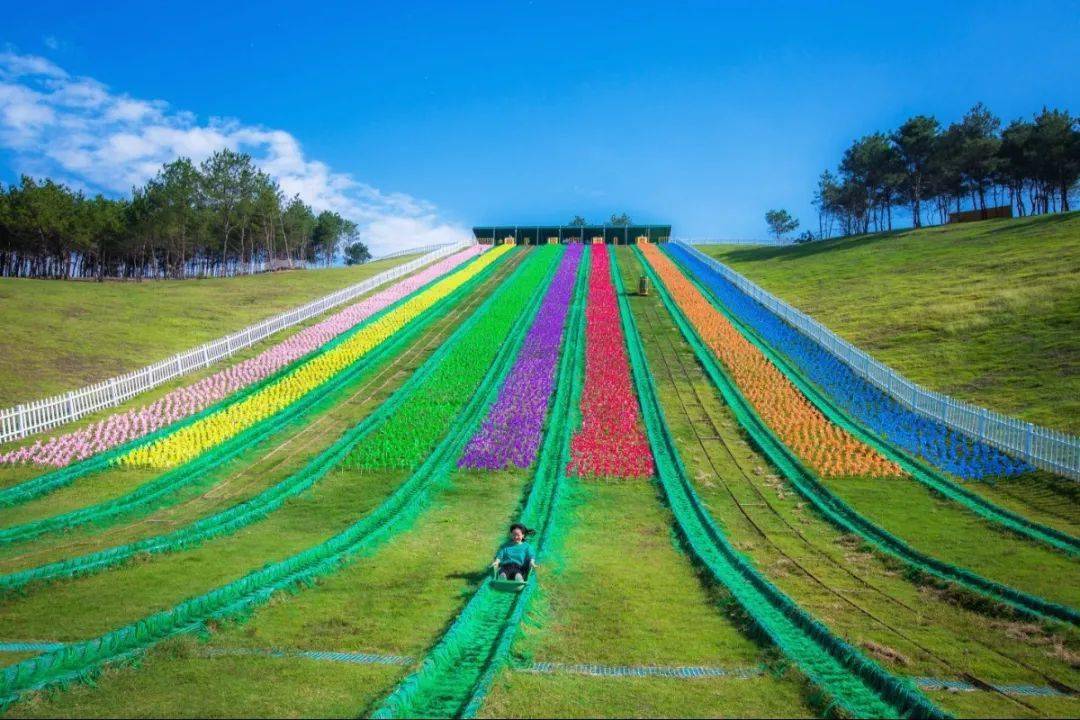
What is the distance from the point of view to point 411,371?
3148cm

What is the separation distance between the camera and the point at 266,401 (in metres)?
26.0

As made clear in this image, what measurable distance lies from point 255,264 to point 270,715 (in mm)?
107154

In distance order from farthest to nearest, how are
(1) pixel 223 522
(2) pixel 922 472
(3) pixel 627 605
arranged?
(2) pixel 922 472
(1) pixel 223 522
(3) pixel 627 605

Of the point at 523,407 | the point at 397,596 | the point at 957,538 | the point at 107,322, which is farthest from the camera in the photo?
the point at 107,322

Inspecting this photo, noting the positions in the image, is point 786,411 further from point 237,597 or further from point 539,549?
point 237,597

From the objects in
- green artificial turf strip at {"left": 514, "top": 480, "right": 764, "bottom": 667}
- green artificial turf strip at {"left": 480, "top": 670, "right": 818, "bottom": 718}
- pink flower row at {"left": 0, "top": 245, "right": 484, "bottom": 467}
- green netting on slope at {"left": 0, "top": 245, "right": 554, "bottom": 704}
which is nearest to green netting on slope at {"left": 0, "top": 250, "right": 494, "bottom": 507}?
pink flower row at {"left": 0, "top": 245, "right": 484, "bottom": 467}

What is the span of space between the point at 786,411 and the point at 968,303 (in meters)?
16.1

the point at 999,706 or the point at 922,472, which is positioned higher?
the point at 999,706

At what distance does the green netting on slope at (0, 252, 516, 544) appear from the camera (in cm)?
1477

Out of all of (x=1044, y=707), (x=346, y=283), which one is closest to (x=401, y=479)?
(x=1044, y=707)

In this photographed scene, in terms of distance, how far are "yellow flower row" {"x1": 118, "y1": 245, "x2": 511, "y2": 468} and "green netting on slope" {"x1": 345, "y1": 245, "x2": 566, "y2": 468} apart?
423 cm

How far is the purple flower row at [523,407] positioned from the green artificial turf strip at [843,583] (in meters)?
4.72

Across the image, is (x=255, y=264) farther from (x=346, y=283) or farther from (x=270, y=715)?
(x=270, y=715)

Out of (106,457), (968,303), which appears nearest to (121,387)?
(106,457)
